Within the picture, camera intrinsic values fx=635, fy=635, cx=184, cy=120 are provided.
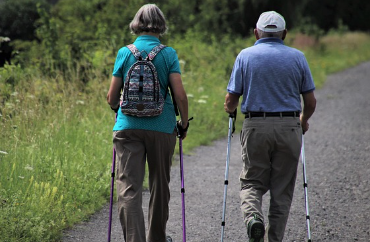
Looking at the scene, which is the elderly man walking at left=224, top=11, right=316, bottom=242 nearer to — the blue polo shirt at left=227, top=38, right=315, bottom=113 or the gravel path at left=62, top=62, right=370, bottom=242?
the blue polo shirt at left=227, top=38, right=315, bottom=113

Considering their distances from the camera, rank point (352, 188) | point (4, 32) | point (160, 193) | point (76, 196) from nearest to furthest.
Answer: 1. point (160, 193)
2. point (76, 196)
3. point (352, 188)
4. point (4, 32)

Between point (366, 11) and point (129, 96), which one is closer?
point (129, 96)

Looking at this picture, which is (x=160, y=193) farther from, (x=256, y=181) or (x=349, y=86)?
(x=349, y=86)

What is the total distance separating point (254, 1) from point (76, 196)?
1436 centimetres

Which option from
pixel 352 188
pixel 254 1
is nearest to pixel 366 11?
pixel 254 1

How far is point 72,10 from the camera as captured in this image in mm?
16203

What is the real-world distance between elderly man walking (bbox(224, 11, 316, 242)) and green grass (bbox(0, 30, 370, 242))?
1.80 m

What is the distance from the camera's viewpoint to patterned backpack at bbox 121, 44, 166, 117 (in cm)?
442

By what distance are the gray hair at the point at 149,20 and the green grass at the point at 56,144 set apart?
1845 millimetres

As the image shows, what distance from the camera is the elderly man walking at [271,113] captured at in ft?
15.1

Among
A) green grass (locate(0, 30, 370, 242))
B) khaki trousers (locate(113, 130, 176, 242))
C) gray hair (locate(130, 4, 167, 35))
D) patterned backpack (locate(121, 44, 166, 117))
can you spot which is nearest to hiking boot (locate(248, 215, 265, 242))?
khaki trousers (locate(113, 130, 176, 242))

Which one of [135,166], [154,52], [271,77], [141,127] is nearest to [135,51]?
[154,52]

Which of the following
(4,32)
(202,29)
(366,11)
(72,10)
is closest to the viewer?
(4,32)

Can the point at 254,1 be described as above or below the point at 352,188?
above
